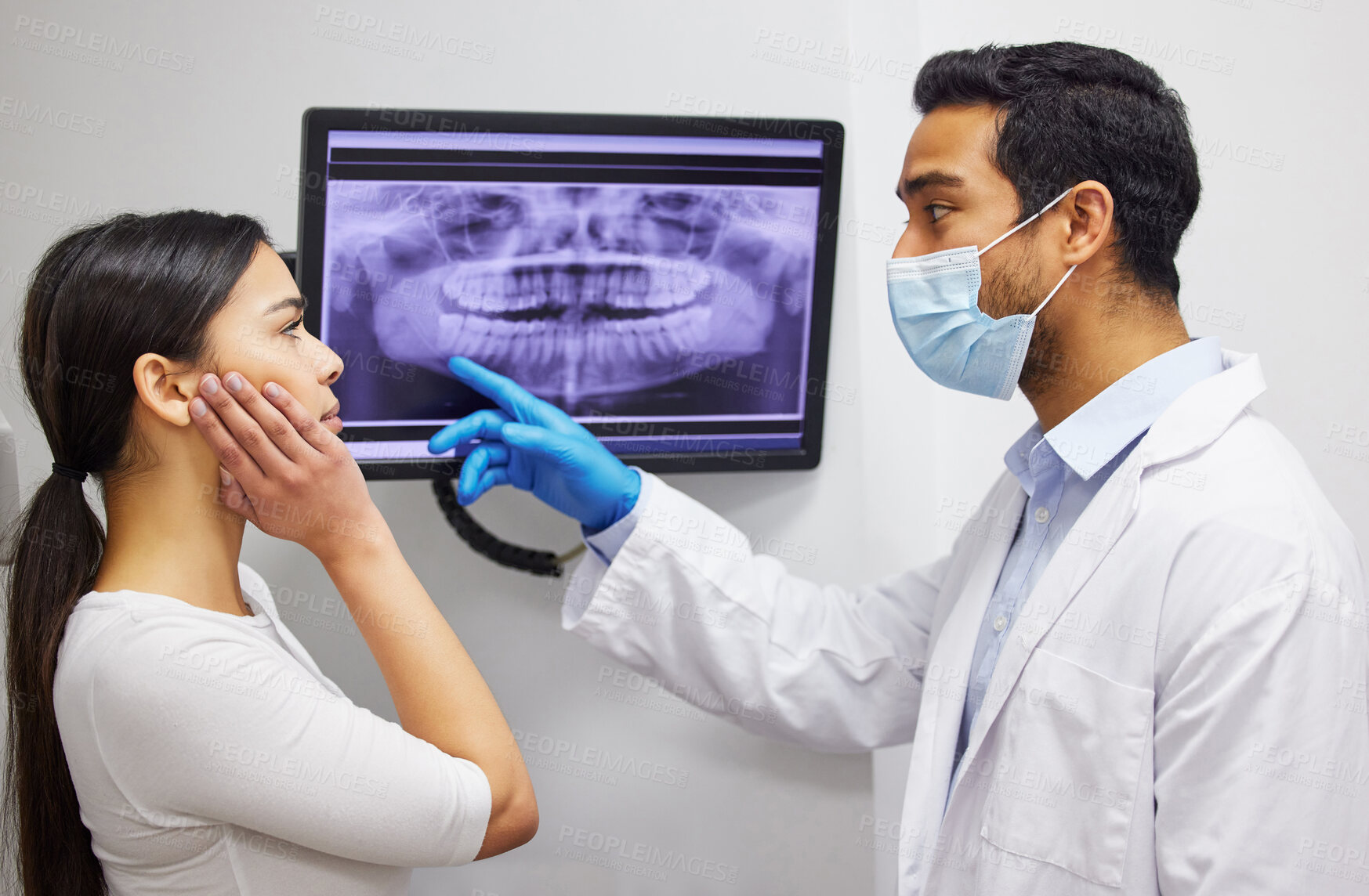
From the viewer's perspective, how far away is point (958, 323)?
1065mm

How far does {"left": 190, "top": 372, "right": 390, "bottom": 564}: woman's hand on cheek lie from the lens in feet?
2.68

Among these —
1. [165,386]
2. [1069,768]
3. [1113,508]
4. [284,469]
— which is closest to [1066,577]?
[1113,508]

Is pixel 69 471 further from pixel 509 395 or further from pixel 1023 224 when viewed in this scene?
pixel 1023 224

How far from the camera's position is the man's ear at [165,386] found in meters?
0.79

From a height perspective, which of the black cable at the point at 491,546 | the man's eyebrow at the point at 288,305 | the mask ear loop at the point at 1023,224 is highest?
the mask ear loop at the point at 1023,224

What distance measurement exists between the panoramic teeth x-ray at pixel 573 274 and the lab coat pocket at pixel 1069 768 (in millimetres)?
548

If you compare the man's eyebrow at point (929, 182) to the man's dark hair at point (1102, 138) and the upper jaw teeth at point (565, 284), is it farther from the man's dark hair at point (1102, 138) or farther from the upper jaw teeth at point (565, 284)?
the upper jaw teeth at point (565, 284)

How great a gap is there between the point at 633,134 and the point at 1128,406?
0.64 meters

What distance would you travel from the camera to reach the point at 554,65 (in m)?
1.26

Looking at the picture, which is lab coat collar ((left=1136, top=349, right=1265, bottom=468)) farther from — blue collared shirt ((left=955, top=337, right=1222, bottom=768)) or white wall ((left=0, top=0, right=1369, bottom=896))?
white wall ((left=0, top=0, right=1369, bottom=896))

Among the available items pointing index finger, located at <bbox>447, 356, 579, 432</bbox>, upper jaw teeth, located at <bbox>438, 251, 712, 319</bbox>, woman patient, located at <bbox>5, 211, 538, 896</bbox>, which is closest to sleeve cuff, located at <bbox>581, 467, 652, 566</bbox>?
pointing index finger, located at <bbox>447, 356, 579, 432</bbox>

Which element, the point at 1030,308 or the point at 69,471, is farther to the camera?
the point at 1030,308

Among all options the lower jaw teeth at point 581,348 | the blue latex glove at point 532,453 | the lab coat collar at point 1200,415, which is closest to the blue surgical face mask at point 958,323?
the lab coat collar at point 1200,415

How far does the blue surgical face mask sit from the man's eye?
0.04m
